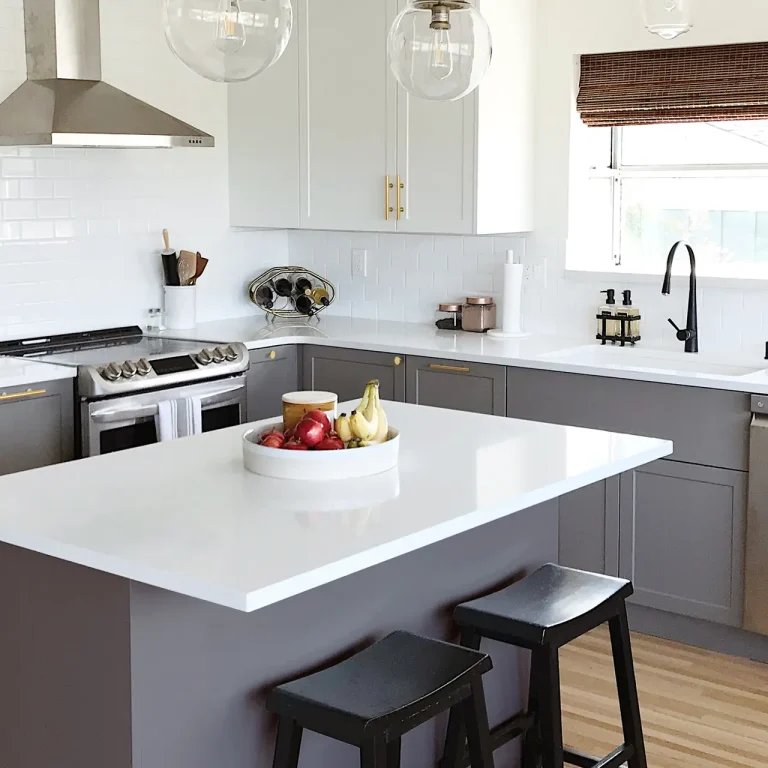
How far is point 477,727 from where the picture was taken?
2.43 m

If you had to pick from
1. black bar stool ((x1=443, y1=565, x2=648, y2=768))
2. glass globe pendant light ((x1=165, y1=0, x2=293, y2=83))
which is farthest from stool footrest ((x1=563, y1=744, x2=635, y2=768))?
glass globe pendant light ((x1=165, y1=0, x2=293, y2=83))

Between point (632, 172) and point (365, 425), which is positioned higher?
point (632, 172)

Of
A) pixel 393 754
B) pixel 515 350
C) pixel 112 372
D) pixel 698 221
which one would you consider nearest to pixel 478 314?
pixel 515 350

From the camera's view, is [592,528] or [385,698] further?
[592,528]

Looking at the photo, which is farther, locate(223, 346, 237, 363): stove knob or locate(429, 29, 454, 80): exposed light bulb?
locate(223, 346, 237, 363): stove knob

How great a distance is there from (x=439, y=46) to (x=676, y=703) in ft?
8.06

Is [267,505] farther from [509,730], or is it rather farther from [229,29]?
[229,29]

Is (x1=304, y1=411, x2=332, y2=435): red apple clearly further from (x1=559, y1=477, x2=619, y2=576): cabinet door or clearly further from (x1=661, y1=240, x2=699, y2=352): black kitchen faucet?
(x1=661, y1=240, x2=699, y2=352): black kitchen faucet

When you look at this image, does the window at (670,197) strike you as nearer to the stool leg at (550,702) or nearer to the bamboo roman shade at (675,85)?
the bamboo roman shade at (675,85)

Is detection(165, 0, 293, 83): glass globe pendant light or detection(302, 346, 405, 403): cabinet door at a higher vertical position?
detection(165, 0, 293, 83): glass globe pendant light

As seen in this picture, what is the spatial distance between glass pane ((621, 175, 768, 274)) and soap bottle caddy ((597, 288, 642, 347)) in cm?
21

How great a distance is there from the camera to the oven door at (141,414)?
4234mm

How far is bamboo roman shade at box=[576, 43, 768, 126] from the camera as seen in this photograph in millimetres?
4539

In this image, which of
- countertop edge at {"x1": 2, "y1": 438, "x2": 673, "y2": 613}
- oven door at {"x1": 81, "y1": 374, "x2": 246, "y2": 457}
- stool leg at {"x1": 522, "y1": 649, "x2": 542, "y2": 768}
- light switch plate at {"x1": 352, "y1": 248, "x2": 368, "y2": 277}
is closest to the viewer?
countertop edge at {"x1": 2, "y1": 438, "x2": 673, "y2": 613}
